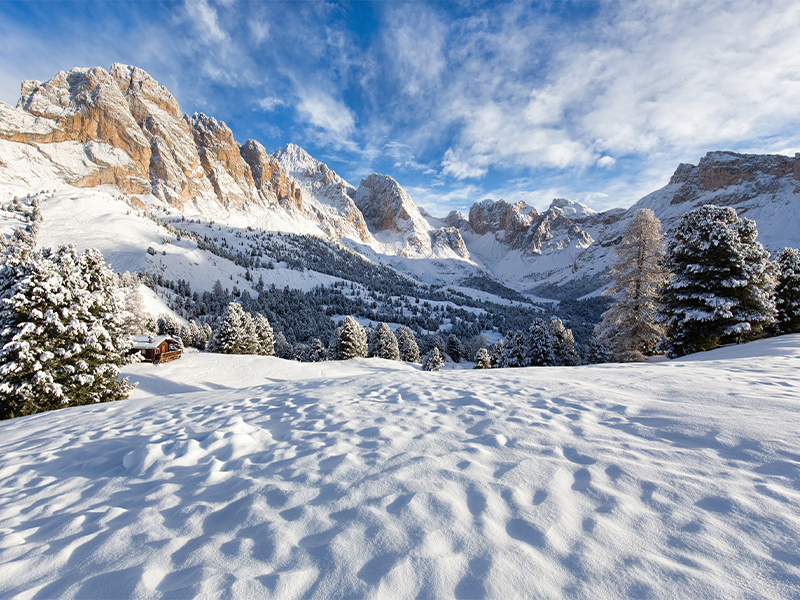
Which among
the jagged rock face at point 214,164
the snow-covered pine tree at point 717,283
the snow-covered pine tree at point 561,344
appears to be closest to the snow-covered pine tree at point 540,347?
the snow-covered pine tree at point 561,344

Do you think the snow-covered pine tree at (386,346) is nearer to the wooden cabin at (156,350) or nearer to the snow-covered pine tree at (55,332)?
the wooden cabin at (156,350)

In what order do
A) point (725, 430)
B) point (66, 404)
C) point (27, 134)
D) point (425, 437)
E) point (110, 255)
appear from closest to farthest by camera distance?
point (725, 430)
point (425, 437)
point (66, 404)
point (110, 255)
point (27, 134)

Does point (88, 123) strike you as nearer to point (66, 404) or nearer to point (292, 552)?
point (66, 404)

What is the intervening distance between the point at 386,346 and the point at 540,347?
672 inches

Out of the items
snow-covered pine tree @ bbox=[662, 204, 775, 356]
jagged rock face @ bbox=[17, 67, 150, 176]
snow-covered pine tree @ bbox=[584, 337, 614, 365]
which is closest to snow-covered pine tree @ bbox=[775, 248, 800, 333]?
snow-covered pine tree @ bbox=[662, 204, 775, 356]

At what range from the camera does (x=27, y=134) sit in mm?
138500

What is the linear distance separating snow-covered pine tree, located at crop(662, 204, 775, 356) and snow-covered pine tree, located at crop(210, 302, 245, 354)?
35.5 metres

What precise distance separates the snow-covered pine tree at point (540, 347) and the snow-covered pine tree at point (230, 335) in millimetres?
29961

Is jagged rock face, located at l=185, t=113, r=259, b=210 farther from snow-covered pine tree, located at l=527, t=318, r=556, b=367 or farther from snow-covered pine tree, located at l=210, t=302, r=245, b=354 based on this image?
snow-covered pine tree, located at l=527, t=318, r=556, b=367

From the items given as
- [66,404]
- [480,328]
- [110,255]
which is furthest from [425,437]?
[110,255]

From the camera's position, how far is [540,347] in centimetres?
2753

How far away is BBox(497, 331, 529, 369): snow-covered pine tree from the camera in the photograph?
1133 inches

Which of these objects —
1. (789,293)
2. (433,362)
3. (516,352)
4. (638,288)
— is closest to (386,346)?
(433,362)

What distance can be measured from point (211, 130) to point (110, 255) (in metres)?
158
